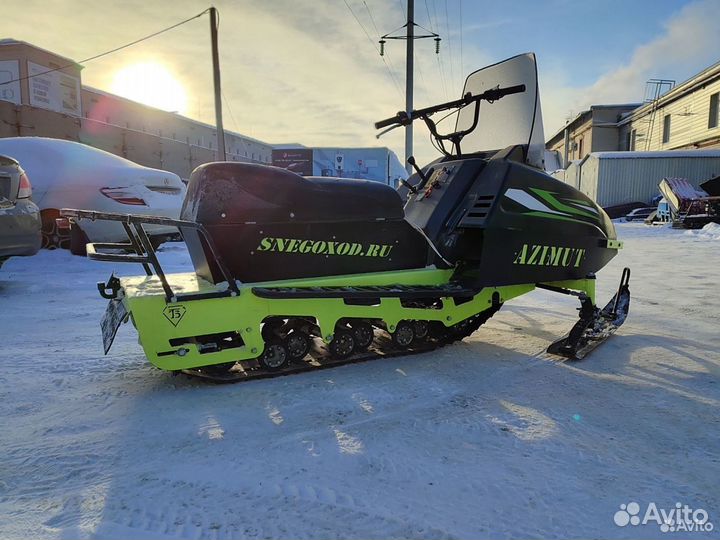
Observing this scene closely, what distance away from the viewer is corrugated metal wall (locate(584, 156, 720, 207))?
2444 centimetres

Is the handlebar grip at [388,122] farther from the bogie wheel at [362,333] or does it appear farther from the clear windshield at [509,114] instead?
the bogie wheel at [362,333]

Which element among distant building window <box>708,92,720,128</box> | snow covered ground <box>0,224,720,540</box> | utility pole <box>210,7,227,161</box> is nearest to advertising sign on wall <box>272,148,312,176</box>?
utility pole <box>210,7,227,161</box>

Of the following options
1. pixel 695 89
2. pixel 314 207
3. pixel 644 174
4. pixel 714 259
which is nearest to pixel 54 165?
pixel 314 207

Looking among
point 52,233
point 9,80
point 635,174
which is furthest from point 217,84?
point 635,174

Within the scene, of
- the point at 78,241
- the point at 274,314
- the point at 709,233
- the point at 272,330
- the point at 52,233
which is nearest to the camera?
the point at 274,314

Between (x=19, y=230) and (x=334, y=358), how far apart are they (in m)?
4.13

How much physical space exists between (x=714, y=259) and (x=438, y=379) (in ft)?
28.1

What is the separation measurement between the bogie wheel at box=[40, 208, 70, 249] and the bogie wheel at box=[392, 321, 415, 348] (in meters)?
6.41

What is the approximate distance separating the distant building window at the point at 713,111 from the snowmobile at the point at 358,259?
1020 inches

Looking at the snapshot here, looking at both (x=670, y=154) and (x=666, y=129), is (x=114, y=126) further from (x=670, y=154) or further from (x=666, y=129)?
(x=666, y=129)

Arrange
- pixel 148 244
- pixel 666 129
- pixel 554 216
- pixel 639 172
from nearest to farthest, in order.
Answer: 1. pixel 148 244
2. pixel 554 216
3. pixel 639 172
4. pixel 666 129

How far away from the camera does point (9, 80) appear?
1783cm

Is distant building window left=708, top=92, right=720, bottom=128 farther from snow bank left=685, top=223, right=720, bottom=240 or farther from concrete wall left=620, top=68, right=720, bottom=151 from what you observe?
snow bank left=685, top=223, right=720, bottom=240

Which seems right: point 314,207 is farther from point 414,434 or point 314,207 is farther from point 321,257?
point 414,434
